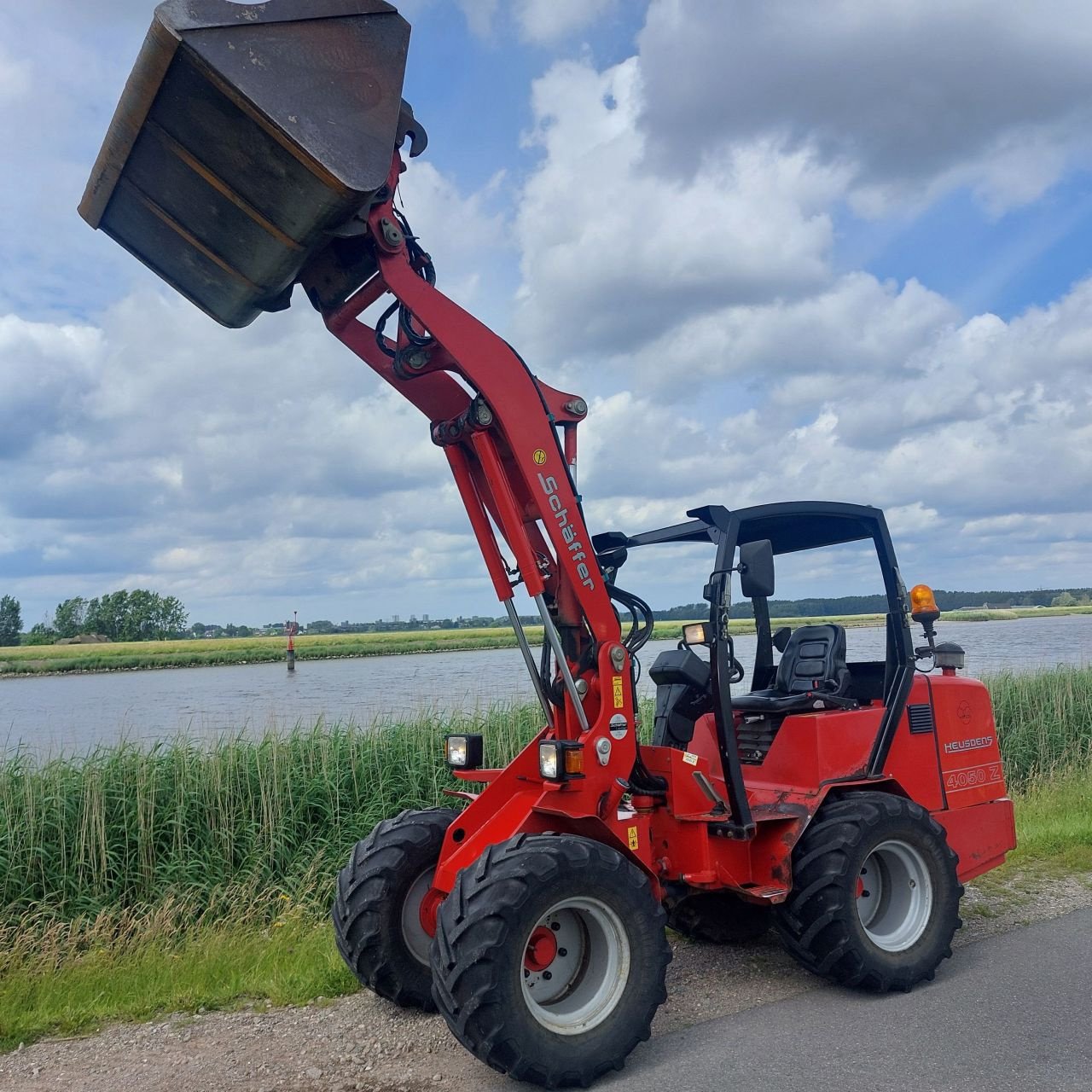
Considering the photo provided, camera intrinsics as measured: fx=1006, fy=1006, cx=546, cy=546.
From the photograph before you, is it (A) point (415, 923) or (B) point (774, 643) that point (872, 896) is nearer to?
(B) point (774, 643)

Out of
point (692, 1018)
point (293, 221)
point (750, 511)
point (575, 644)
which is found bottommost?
point (692, 1018)

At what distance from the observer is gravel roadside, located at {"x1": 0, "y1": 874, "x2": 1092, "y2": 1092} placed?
420cm

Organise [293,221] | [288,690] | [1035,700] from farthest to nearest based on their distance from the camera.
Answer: [288,690] → [1035,700] → [293,221]

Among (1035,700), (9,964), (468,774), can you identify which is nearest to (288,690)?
(1035,700)

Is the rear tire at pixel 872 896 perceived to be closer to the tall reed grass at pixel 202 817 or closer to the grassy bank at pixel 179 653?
the tall reed grass at pixel 202 817

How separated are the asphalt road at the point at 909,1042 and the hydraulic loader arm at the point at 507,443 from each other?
4.95 ft

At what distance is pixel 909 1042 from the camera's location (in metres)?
4.34

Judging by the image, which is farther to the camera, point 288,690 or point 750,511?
point 288,690

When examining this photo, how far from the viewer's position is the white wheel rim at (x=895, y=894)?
5.26 metres

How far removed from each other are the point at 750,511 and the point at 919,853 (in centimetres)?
201

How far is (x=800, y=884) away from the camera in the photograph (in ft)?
16.3

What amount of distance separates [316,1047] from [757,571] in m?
2.99

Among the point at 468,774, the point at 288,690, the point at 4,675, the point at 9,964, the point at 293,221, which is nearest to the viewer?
the point at 293,221

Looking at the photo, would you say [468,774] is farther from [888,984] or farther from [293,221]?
[293,221]
